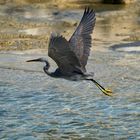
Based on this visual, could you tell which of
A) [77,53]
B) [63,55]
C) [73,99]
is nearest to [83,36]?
[77,53]

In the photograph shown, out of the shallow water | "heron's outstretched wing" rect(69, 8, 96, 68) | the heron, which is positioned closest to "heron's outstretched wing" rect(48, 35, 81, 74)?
the heron

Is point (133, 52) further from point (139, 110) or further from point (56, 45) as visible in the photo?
point (56, 45)

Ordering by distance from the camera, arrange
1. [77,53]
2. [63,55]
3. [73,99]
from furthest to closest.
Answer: [73,99], [77,53], [63,55]

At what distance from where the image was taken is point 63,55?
7227mm

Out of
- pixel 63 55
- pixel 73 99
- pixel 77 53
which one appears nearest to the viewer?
pixel 63 55

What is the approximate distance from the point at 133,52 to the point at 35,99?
447 cm

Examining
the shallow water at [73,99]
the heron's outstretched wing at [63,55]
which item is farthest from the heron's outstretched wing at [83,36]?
the shallow water at [73,99]

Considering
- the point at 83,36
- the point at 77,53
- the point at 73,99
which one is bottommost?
the point at 73,99

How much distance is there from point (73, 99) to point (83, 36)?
6.14 ft

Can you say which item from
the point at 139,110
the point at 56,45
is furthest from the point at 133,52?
the point at 56,45

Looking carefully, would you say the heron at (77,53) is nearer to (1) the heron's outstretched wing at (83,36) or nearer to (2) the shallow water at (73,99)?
(1) the heron's outstretched wing at (83,36)

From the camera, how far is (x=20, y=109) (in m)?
8.62

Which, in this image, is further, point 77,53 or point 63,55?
point 77,53

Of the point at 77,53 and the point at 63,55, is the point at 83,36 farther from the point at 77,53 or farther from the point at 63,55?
the point at 63,55
